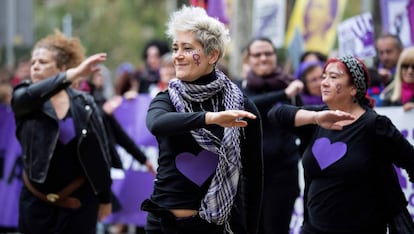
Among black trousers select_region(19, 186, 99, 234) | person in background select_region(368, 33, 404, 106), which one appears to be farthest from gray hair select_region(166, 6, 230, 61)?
person in background select_region(368, 33, 404, 106)

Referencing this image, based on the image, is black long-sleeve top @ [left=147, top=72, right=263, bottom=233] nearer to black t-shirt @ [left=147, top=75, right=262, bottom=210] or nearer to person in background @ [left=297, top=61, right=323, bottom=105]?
black t-shirt @ [left=147, top=75, right=262, bottom=210]

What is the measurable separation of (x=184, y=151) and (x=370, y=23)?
472cm

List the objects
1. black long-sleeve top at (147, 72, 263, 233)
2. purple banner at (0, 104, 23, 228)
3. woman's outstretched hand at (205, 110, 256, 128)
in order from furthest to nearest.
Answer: purple banner at (0, 104, 23, 228)
black long-sleeve top at (147, 72, 263, 233)
woman's outstretched hand at (205, 110, 256, 128)

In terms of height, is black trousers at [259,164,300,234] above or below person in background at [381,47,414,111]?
below

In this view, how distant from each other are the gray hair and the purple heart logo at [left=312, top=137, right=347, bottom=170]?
3.83ft

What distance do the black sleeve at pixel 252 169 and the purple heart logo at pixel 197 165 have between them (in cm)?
29

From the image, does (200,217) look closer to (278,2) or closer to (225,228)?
(225,228)

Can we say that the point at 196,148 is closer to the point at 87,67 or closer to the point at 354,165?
the point at 354,165

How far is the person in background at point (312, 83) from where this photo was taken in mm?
8617

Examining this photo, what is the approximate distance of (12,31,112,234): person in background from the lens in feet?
21.0

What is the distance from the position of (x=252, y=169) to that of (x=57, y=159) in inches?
77.3

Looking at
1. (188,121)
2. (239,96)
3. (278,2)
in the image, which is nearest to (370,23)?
(278,2)

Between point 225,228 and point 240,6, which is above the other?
point 240,6

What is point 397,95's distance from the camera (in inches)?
294
